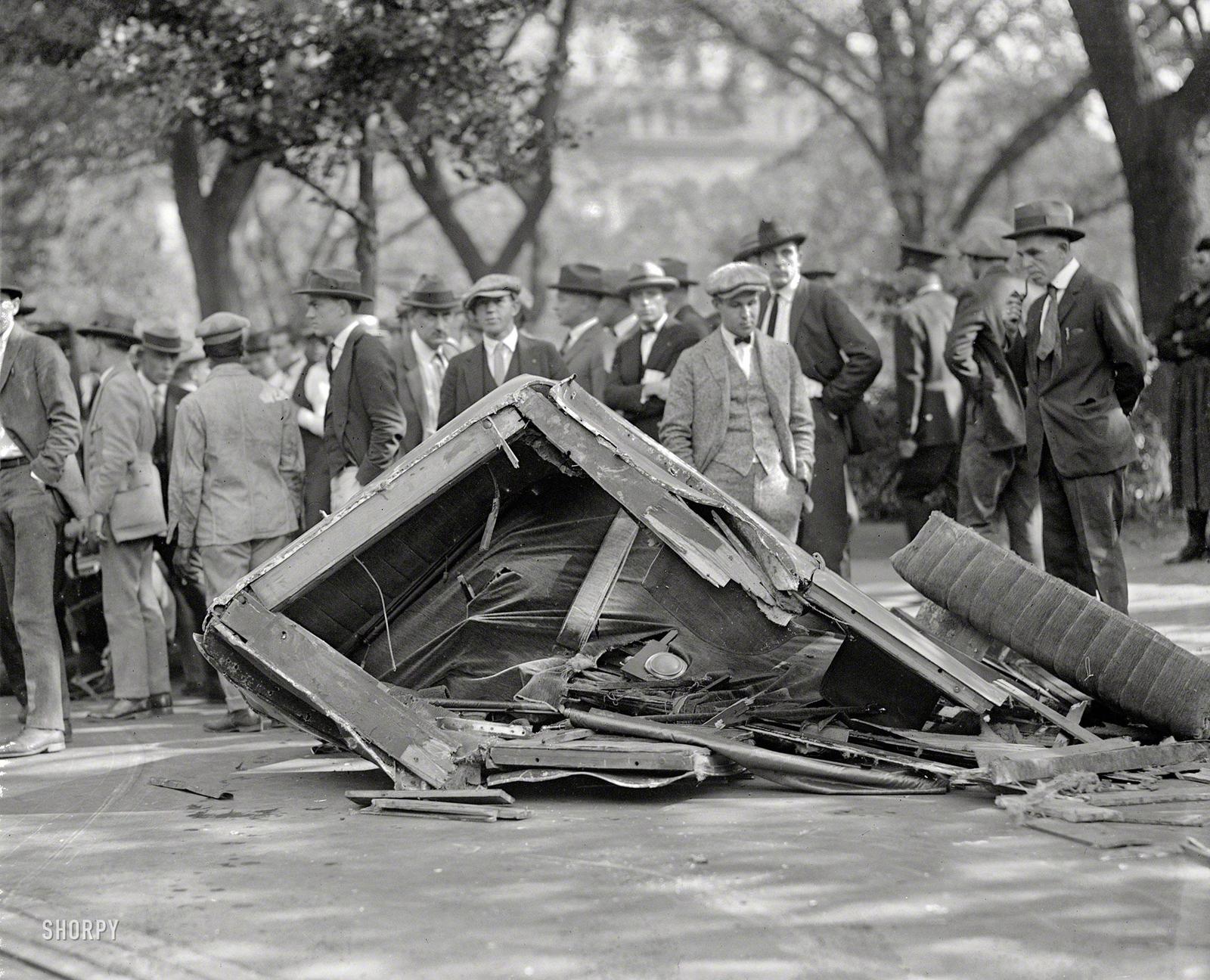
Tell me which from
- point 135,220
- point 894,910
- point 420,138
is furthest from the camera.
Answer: point 135,220

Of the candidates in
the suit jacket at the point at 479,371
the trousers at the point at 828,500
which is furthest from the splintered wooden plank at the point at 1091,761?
the suit jacket at the point at 479,371

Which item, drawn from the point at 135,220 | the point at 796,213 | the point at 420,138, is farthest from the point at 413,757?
the point at 796,213

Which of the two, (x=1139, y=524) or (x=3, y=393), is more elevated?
(x=3, y=393)

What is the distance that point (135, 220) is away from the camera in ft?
117

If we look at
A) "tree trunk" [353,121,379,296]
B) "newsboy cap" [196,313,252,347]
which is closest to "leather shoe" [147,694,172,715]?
"newsboy cap" [196,313,252,347]

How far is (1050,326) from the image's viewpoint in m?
8.09

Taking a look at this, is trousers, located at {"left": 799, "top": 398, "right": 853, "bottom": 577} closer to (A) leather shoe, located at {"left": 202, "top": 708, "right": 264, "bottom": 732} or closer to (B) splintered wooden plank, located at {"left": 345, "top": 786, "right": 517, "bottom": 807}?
(A) leather shoe, located at {"left": 202, "top": 708, "right": 264, "bottom": 732}

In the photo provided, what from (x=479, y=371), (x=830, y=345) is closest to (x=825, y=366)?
(x=830, y=345)

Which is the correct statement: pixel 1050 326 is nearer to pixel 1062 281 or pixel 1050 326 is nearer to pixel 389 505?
pixel 1062 281

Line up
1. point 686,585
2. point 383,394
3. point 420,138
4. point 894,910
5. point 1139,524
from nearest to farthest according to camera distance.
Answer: point 894,910 → point 686,585 → point 383,394 → point 1139,524 → point 420,138

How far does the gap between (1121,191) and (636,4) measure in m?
9.49

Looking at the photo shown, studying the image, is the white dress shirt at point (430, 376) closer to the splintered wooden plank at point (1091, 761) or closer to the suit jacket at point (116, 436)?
the suit jacket at point (116, 436)

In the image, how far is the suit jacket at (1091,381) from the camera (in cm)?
789

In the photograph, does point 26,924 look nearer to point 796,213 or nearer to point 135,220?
point 135,220
